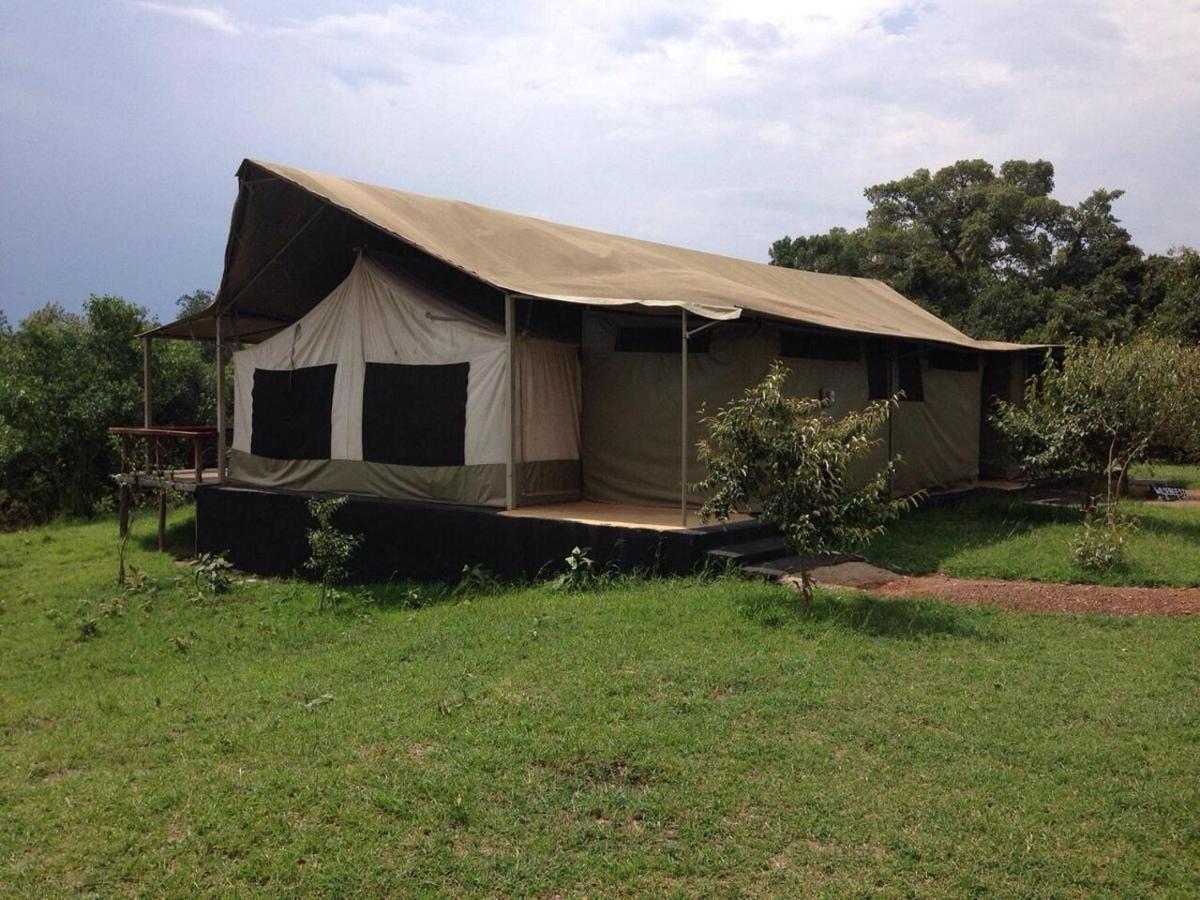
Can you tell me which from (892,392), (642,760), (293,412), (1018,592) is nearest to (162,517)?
(293,412)

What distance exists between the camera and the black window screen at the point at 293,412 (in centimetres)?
1170

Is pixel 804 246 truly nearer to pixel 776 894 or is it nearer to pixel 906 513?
pixel 906 513

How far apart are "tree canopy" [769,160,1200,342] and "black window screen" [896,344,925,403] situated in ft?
37.7

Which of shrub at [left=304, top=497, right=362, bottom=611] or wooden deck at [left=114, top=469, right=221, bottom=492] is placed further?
wooden deck at [left=114, top=469, right=221, bottom=492]

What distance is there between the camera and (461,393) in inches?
402

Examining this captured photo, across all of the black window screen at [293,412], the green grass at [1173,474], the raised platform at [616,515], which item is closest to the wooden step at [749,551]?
the raised platform at [616,515]

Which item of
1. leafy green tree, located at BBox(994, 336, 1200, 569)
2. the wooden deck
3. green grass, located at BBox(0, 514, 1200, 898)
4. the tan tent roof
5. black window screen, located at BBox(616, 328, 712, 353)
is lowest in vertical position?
green grass, located at BBox(0, 514, 1200, 898)

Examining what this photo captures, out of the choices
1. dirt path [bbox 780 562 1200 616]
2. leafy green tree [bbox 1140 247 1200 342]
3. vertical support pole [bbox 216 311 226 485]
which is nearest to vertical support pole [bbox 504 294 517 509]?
dirt path [bbox 780 562 1200 616]

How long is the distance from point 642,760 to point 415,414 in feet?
22.6

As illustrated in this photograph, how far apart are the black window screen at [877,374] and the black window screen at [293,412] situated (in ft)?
20.6

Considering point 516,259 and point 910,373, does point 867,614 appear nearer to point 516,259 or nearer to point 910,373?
point 516,259

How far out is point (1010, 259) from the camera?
28844 millimetres

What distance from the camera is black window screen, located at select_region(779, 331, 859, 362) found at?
33.4ft

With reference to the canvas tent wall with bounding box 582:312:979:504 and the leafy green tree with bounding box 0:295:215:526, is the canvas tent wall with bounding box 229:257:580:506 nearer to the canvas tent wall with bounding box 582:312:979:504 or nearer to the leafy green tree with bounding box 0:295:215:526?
the canvas tent wall with bounding box 582:312:979:504
